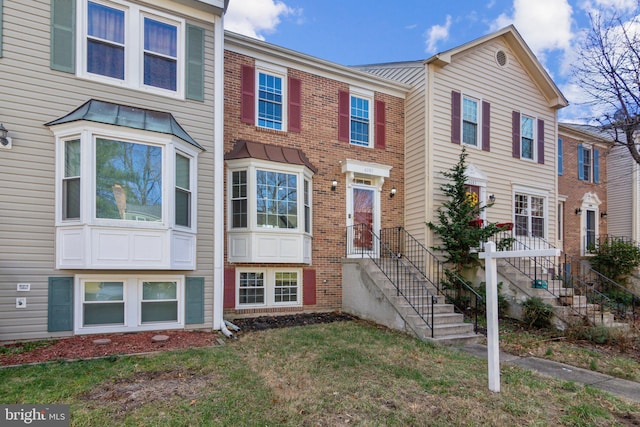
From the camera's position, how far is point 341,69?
1034cm

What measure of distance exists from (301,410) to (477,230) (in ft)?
24.7

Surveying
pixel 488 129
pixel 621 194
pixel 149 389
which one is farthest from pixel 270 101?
pixel 621 194

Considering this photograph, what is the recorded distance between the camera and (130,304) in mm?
6910

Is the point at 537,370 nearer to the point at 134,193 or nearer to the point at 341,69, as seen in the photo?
the point at 134,193

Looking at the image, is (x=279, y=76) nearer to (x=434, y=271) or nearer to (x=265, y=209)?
(x=265, y=209)

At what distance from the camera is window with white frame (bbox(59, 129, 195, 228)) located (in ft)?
20.8

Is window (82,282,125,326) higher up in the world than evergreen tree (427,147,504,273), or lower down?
lower down

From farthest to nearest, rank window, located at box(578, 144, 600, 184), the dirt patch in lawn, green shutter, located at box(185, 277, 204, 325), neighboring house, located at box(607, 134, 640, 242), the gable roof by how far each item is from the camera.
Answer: neighboring house, located at box(607, 134, 640, 242) < window, located at box(578, 144, 600, 184) < the gable roof < green shutter, located at box(185, 277, 204, 325) < the dirt patch in lawn

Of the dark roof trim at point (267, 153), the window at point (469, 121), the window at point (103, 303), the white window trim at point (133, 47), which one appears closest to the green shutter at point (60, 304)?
the window at point (103, 303)

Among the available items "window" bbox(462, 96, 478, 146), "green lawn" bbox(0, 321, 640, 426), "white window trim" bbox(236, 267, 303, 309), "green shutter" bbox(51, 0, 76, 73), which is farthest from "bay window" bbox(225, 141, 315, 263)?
"window" bbox(462, 96, 478, 146)

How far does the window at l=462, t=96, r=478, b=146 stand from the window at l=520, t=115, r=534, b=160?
216 cm

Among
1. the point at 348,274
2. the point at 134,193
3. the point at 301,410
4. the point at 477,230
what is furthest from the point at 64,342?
the point at 477,230

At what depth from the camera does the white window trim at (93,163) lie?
6312 millimetres

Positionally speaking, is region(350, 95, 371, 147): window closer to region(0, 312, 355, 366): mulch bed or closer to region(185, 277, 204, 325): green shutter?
region(185, 277, 204, 325): green shutter
